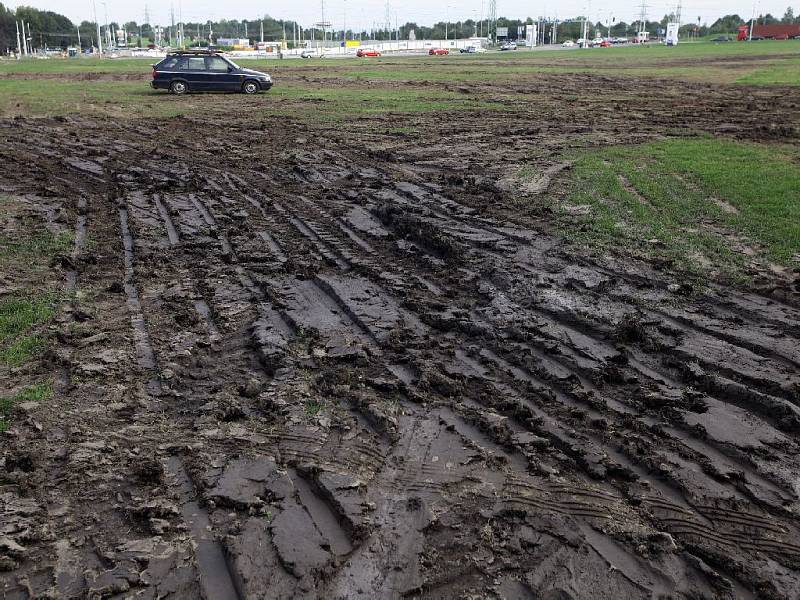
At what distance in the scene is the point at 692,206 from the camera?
10.1 m

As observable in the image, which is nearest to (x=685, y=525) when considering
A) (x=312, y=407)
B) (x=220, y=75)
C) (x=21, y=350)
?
(x=312, y=407)

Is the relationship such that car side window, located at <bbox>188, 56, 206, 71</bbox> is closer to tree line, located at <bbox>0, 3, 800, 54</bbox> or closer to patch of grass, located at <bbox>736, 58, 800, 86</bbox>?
patch of grass, located at <bbox>736, 58, 800, 86</bbox>

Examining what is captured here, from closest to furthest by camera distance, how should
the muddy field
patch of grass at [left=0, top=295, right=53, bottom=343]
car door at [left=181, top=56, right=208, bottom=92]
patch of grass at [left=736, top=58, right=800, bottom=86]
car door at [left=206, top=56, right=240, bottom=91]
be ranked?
1. the muddy field
2. patch of grass at [left=0, top=295, right=53, bottom=343]
3. car door at [left=181, top=56, right=208, bottom=92]
4. car door at [left=206, top=56, right=240, bottom=91]
5. patch of grass at [left=736, top=58, right=800, bottom=86]

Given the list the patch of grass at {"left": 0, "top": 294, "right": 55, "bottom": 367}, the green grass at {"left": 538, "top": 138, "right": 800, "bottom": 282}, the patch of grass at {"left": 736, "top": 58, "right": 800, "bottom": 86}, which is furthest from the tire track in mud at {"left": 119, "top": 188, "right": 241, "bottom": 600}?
the patch of grass at {"left": 736, "top": 58, "right": 800, "bottom": 86}

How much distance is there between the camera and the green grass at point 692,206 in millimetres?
8219

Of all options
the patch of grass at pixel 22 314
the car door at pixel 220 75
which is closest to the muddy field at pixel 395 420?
the patch of grass at pixel 22 314

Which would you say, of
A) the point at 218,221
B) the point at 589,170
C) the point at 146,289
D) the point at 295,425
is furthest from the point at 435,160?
the point at 295,425

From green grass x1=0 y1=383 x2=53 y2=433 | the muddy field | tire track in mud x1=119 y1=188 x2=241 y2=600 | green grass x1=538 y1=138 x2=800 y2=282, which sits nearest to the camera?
tire track in mud x1=119 y1=188 x2=241 y2=600

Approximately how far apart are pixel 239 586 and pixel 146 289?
461 cm

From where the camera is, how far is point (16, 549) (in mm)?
3596

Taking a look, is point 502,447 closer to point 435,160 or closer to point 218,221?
point 218,221

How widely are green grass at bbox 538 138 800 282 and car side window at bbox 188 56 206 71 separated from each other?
18.9 meters

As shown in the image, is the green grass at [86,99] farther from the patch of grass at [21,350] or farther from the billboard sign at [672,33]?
the billboard sign at [672,33]

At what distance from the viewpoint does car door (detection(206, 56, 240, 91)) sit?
90.3ft
